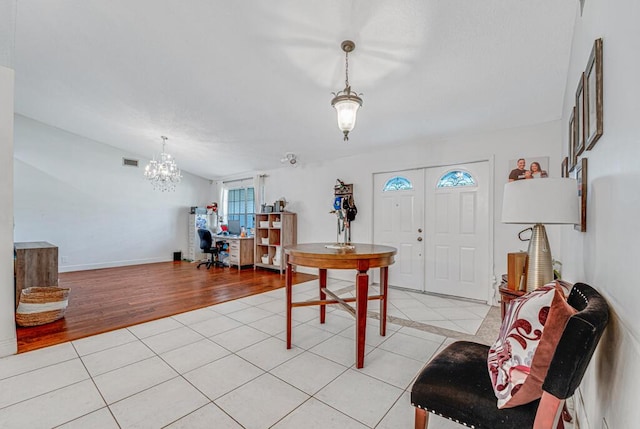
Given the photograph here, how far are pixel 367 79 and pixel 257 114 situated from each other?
Answer: 1.74 meters

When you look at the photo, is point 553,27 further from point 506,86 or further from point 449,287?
point 449,287

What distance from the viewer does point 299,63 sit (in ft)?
8.84

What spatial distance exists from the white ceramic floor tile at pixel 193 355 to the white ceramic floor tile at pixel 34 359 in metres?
0.78

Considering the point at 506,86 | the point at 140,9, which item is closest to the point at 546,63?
the point at 506,86

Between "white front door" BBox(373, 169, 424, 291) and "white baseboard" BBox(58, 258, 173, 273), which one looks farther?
"white baseboard" BBox(58, 258, 173, 273)

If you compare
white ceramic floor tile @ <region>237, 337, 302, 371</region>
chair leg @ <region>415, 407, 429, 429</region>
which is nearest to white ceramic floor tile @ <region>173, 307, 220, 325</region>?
white ceramic floor tile @ <region>237, 337, 302, 371</region>

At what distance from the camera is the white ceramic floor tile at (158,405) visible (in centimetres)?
149

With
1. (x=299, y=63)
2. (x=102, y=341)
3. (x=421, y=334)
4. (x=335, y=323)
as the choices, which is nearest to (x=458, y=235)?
(x=421, y=334)

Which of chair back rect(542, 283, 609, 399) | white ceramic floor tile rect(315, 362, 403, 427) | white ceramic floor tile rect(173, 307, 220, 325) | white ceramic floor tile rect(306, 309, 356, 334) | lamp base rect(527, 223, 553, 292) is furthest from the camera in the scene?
white ceramic floor tile rect(173, 307, 220, 325)

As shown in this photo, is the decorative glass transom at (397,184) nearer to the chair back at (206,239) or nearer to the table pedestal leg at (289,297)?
the table pedestal leg at (289,297)

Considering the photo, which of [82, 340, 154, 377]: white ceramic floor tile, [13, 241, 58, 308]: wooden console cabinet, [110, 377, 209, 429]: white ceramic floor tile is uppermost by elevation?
[13, 241, 58, 308]: wooden console cabinet

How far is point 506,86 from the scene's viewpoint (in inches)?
106

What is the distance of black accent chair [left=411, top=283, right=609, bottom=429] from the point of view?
0.77 metres

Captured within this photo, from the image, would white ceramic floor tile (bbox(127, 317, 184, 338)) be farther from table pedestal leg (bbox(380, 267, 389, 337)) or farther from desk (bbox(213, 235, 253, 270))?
desk (bbox(213, 235, 253, 270))
